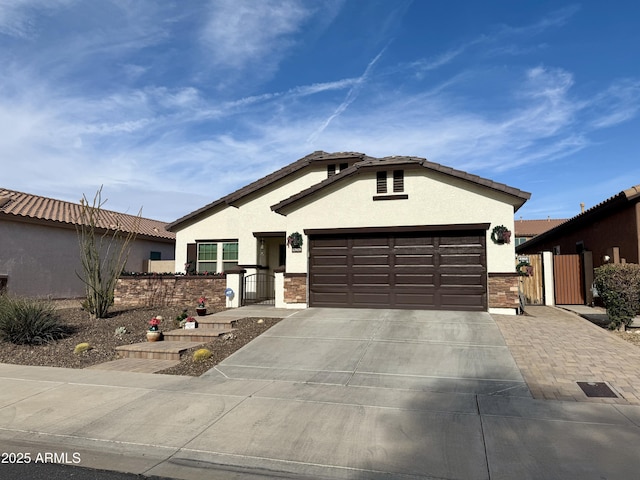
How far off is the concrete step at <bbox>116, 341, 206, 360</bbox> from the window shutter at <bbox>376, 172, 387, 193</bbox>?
276 inches

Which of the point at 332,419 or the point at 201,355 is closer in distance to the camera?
the point at 332,419

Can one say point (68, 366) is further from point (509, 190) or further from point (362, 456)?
point (509, 190)

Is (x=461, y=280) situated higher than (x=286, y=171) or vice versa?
(x=286, y=171)

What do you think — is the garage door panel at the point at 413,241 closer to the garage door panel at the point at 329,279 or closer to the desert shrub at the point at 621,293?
the garage door panel at the point at 329,279

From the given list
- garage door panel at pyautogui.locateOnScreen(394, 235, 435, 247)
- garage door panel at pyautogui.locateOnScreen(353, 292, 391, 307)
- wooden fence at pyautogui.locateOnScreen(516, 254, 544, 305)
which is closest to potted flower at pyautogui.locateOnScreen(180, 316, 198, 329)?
garage door panel at pyautogui.locateOnScreen(353, 292, 391, 307)

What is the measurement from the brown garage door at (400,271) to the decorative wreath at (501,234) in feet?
1.10

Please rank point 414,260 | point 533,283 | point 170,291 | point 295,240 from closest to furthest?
point 414,260
point 295,240
point 533,283
point 170,291

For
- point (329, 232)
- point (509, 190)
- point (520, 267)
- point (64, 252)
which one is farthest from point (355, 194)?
point (64, 252)

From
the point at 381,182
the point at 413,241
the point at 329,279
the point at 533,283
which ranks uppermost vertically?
the point at 381,182

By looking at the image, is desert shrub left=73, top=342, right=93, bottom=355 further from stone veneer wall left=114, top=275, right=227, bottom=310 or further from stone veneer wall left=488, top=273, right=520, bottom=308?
stone veneer wall left=488, top=273, right=520, bottom=308

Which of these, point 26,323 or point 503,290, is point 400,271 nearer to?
point 503,290

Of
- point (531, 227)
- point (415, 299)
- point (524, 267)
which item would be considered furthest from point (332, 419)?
point (531, 227)

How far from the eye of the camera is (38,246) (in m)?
18.3

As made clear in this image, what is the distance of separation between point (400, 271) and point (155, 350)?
23.3ft
